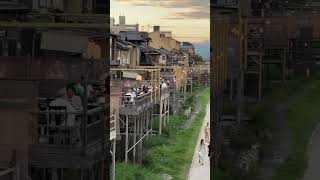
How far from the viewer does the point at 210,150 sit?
2.80m

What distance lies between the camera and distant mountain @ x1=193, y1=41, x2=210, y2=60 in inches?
109

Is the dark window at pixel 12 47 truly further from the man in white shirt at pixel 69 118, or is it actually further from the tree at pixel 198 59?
the tree at pixel 198 59

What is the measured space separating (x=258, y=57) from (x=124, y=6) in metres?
0.76

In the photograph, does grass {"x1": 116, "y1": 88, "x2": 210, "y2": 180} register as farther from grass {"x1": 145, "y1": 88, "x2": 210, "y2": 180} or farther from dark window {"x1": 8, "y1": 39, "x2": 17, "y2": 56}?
dark window {"x1": 8, "y1": 39, "x2": 17, "y2": 56}

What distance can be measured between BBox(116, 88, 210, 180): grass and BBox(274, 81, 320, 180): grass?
50cm

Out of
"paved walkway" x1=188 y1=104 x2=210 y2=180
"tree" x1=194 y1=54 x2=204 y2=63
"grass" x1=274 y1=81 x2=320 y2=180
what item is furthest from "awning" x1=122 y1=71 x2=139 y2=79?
"grass" x1=274 y1=81 x2=320 y2=180

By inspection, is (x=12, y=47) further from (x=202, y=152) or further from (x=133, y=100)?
(x=202, y=152)

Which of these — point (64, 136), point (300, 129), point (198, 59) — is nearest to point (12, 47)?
point (64, 136)

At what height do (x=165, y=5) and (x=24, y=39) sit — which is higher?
(x=165, y=5)

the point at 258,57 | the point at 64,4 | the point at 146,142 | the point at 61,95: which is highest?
the point at 64,4

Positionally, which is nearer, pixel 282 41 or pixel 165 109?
pixel 282 41

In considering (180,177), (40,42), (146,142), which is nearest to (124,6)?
(40,42)

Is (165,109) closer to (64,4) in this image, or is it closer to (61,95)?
(61,95)

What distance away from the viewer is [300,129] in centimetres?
268
